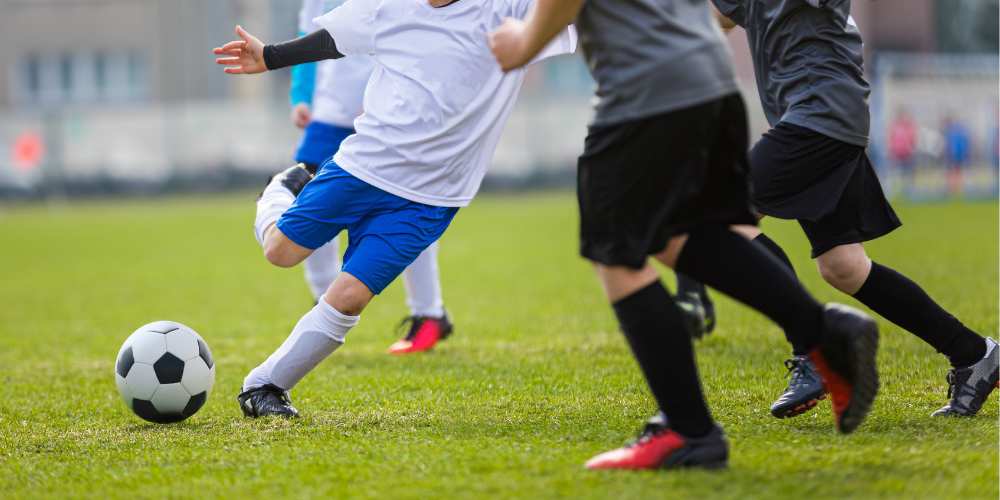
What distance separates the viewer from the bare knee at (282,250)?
460cm

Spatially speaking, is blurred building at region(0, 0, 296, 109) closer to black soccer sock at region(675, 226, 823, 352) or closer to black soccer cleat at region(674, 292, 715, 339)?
black soccer cleat at region(674, 292, 715, 339)

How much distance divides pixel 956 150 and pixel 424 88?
22.8 m

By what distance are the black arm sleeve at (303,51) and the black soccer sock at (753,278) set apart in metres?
1.86

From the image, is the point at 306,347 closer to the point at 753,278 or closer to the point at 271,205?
the point at 271,205

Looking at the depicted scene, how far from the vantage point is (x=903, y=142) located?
2572 centimetres

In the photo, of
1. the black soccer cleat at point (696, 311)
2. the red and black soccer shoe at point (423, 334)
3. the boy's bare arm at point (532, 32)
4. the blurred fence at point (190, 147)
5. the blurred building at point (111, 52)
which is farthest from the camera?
the blurred building at point (111, 52)

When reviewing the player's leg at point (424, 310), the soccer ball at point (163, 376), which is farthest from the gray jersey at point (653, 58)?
the player's leg at point (424, 310)

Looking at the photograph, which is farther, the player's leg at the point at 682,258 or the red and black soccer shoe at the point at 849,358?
the red and black soccer shoe at the point at 849,358

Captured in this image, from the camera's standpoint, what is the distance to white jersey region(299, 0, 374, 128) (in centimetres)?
667

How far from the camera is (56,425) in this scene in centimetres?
476

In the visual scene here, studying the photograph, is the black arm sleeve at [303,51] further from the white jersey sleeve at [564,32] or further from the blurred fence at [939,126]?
the blurred fence at [939,126]

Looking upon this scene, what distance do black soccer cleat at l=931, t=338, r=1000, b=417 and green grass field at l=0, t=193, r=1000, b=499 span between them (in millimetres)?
93

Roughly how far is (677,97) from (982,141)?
80.0 feet

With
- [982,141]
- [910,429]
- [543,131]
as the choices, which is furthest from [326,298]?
[543,131]
